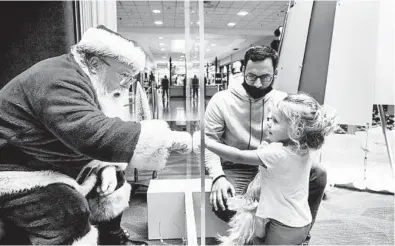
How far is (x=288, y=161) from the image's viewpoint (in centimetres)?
114

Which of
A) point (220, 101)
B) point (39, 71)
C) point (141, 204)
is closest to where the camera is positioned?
point (39, 71)

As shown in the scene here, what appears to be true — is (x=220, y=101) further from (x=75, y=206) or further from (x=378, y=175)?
(x=378, y=175)

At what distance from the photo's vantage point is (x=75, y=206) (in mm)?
880

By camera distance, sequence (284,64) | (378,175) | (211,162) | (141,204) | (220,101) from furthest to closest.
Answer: (378,175) → (284,64) → (141,204) → (220,101) → (211,162)

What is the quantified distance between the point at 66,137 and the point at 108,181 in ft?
1.13

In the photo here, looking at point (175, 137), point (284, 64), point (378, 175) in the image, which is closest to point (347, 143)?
point (378, 175)

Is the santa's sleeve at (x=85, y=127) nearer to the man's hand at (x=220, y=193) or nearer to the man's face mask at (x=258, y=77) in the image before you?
the man's hand at (x=220, y=193)

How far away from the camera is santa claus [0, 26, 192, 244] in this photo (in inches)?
30.2

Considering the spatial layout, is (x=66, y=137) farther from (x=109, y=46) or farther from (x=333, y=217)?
(x=333, y=217)

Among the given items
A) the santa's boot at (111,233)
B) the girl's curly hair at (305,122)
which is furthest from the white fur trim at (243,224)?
the santa's boot at (111,233)

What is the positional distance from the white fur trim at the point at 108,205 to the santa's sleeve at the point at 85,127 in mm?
372

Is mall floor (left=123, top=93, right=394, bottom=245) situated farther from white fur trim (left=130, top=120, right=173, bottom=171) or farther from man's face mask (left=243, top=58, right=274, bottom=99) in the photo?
white fur trim (left=130, top=120, right=173, bottom=171)

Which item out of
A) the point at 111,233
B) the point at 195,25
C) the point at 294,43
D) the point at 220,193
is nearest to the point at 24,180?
the point at 111,233

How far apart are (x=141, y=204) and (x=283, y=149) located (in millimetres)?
1000
